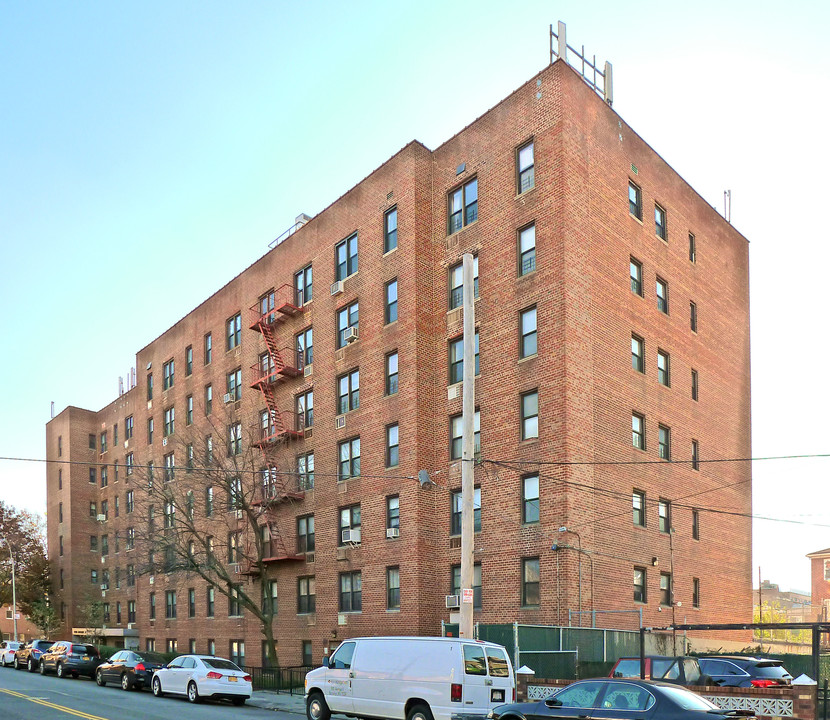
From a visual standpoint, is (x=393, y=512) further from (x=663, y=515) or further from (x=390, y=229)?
(x=390, y=229)

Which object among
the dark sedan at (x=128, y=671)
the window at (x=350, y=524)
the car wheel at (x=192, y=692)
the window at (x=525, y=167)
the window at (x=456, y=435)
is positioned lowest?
the dark sedan at (x=128, y=671)

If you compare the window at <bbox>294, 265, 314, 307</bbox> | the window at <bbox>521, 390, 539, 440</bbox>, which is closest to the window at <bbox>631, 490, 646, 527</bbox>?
the window at <bbox>521, 390, 539, 440</bbox>

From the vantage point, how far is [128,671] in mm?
33969

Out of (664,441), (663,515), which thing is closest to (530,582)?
(663,515)

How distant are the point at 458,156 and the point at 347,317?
26.7ft

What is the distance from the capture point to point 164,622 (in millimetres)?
53094

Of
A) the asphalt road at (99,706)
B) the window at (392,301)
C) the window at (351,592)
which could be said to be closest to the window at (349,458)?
the window at (351,592)

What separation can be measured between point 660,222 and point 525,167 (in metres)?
7.20

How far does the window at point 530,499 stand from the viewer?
29703 mm

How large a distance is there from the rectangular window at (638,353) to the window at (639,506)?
450 centimetres

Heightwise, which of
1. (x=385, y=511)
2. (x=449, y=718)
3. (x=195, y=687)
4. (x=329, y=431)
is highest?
(x=329, y=431)

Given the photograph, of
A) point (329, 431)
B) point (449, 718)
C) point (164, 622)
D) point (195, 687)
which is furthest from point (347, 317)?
point (164, 622)

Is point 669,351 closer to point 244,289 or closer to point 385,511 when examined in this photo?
point 385,511

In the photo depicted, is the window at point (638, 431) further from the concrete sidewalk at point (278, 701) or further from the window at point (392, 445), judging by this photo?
the concrete sidewalk at point (278, 701)
